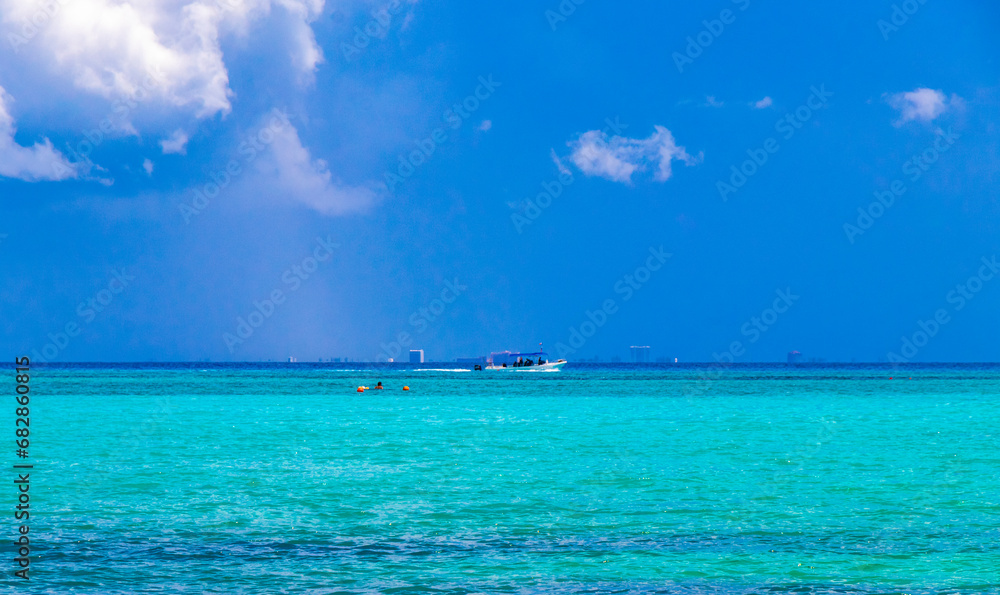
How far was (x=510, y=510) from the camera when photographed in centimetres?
2525

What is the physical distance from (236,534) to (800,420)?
1829 inches

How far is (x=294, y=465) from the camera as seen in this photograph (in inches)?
1385

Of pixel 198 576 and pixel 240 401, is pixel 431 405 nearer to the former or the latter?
pixel 240 401

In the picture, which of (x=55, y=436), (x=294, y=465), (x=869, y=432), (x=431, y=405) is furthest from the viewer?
(x=431, y=405)

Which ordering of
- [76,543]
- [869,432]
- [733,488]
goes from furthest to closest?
[869,432] < [733,488] < [76,543]

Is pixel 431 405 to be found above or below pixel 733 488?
above

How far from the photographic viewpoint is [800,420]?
200 ft

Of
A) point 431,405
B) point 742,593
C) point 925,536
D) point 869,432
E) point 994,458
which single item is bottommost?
point 742,593

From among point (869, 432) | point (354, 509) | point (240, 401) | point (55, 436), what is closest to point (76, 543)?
point (354, 509)

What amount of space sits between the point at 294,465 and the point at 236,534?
44.6 feet

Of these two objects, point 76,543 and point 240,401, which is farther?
point 240,401

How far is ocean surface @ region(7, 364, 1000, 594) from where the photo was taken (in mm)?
17969

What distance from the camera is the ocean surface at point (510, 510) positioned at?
707 inches

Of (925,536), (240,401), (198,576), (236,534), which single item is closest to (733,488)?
(925,536)
